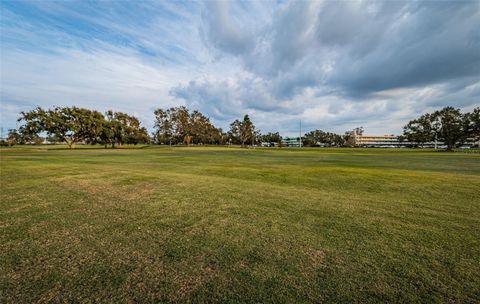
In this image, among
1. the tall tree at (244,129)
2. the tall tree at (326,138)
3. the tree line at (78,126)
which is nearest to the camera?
the tree line at (78,126)

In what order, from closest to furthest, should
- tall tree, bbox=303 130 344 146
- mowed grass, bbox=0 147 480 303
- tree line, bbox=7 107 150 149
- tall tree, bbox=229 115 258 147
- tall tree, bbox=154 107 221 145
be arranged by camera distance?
mowed grass, bbox=0 147 480 303 < tree line, bbox=7 107 150 149 < tall tree, bbox=154 107 221 145 < tall tree, bbox=229 115 258 147 < tall tree, bbox=303 130 344 146

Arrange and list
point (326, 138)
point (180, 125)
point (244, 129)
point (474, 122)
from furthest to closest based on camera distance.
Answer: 1. point (326, 138)
2. point (244, 129)
3. point (180, 125)
4. point (474, 122)

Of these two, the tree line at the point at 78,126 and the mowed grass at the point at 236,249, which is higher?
the tree line at the point at 78,126

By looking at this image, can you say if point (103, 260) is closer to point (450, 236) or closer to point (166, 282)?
point (166, 282)

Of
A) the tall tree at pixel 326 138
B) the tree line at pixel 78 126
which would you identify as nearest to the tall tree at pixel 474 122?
the tree line at pixel 78 126

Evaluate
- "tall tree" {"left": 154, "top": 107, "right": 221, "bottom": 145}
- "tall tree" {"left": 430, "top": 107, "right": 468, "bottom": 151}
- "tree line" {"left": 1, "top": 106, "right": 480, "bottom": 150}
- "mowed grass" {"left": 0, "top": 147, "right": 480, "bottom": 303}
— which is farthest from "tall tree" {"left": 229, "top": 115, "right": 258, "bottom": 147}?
"mowed grass" {"left": 0, "top": 147, "right": 480, "bottom": 303}

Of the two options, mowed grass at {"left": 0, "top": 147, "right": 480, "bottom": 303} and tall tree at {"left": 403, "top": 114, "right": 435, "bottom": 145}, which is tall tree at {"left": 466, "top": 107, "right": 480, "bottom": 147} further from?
mowed grass at {"left": 0, "top": 147, "right": 480, "bottom": 303}

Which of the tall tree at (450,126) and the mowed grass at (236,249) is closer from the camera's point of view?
the mowed grass at (236,249)

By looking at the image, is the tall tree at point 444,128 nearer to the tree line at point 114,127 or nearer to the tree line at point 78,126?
the tree line at point 114,127

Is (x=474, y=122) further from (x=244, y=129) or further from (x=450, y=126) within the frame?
(x=244, y=129)

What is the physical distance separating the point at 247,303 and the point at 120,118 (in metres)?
85.8

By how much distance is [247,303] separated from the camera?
8.42ft

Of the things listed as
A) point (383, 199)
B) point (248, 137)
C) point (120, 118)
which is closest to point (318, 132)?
point (248, 137)

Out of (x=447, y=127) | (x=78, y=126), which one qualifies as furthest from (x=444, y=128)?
(x=78, y=126)
